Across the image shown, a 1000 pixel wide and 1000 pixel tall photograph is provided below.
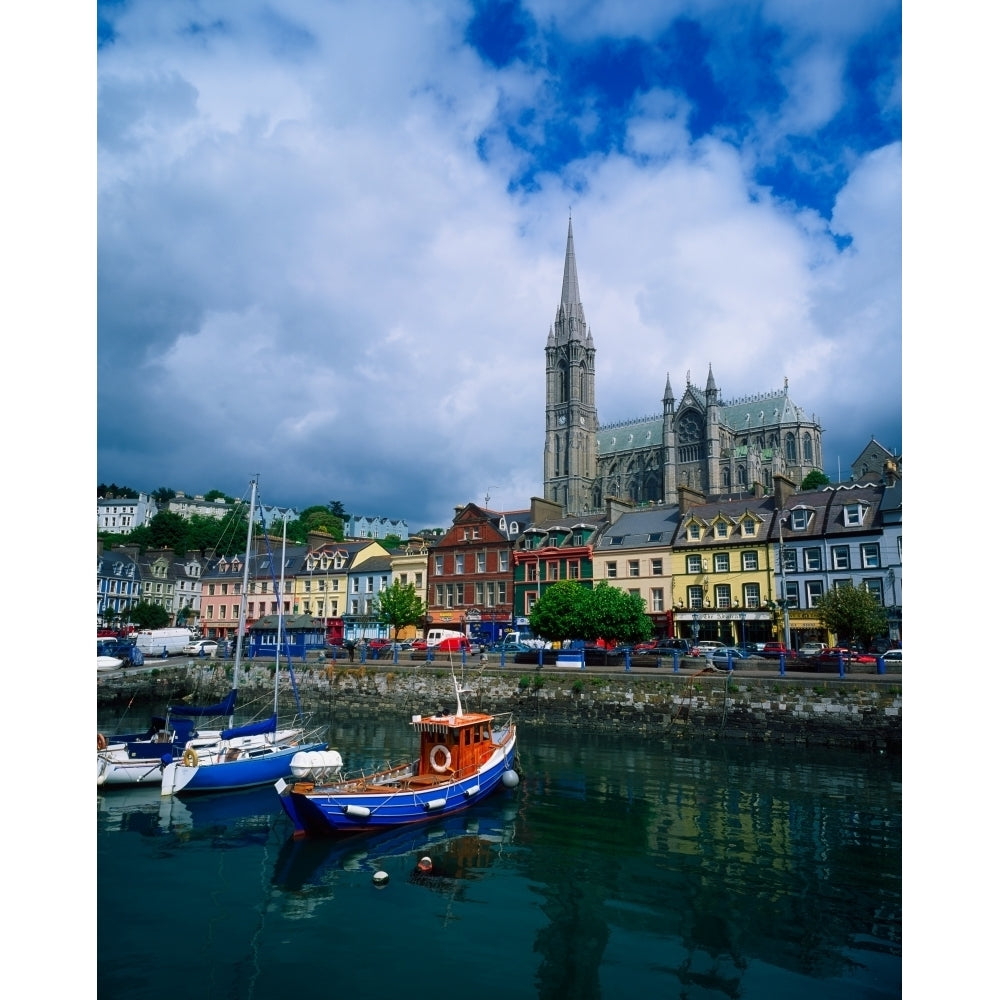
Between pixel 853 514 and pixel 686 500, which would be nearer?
pixel 853 514

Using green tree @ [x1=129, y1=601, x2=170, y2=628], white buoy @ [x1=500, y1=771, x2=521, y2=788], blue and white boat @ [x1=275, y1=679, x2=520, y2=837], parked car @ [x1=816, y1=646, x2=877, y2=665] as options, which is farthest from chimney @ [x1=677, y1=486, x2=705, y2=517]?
green tree @ [x1=129, y1=601, x2=170, y2=628]

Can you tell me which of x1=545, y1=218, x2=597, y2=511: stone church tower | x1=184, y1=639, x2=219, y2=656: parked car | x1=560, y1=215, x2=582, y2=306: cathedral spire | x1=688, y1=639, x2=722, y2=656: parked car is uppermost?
x1=560, y1=215, x2=582, y2=306: cathedral spire

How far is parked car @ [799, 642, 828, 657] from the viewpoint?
39369 millimetres

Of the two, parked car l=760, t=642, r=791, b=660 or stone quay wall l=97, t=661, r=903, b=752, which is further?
parked car l=760, t=642, r=791, b=660

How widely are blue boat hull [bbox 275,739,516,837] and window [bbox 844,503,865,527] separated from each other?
3654cm

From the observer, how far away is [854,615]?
3884 cm

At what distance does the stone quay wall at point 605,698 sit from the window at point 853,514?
19.4 m

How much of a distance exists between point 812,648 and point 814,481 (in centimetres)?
8415

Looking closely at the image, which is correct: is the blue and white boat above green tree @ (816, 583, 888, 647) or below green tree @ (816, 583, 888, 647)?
below

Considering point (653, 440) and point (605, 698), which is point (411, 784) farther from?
point (653, 440)

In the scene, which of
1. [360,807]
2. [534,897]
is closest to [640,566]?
[360,807]

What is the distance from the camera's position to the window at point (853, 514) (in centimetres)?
4753

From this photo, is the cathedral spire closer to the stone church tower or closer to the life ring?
the stone church tower

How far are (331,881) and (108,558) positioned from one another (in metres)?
85.9
